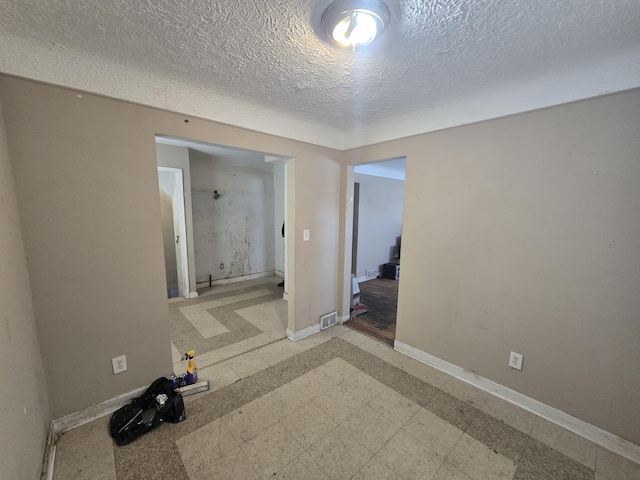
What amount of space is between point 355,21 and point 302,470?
2336 mm

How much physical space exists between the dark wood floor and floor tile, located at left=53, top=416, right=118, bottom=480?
2.35 m

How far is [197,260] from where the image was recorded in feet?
14.8

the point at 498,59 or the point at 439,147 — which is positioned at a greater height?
the point at 498,59

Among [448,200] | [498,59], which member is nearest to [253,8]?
[498,59]

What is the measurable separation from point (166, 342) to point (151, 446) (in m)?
0.66

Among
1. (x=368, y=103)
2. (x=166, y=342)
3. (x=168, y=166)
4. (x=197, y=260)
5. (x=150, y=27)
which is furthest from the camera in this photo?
(x=197, y=260)

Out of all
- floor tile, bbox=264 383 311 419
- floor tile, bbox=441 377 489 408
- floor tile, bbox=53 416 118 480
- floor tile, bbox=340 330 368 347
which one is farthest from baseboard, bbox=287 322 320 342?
floor tile, bbox=53 416 118 480

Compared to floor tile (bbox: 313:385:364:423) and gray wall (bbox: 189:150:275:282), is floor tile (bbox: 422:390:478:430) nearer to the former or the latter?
floor tile (bbox: 313:385:364:423)

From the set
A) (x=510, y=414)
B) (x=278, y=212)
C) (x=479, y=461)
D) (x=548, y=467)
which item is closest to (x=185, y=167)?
(x=278, y=212)

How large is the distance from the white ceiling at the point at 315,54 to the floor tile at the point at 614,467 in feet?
7.16

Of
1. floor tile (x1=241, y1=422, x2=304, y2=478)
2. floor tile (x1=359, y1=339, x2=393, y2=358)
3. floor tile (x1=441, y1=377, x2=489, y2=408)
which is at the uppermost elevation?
floor tile (x1=359, y1=339, x2=393, y2=358)

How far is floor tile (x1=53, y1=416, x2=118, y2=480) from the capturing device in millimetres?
1334

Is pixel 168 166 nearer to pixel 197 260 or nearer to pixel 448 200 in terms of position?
pixel 197 260

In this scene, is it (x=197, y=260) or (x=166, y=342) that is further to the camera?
(x=197, y=260)
